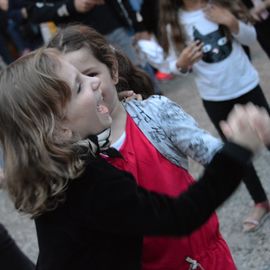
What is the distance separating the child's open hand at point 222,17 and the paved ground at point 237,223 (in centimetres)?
113

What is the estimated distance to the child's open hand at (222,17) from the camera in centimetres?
268

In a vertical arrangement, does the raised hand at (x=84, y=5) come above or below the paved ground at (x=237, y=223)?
above

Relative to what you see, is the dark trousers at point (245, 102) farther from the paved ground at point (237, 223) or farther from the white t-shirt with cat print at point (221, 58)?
the paved ground at point (237, 223)

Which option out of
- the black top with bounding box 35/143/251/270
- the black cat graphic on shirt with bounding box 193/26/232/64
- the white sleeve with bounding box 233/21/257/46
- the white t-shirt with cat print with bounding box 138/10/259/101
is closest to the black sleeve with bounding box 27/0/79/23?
the white t-shirt with cat print with bounding box 138/10/259/101

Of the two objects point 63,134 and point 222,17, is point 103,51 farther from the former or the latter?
point 222,17

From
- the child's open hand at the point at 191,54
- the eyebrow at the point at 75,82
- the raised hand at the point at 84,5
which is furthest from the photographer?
the raised hand at the point at 84,5

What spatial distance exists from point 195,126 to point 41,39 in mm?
4212

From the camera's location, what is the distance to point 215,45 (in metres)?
2.75

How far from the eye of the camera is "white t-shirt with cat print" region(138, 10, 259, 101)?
9.01 feet

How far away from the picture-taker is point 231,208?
10.8 feet

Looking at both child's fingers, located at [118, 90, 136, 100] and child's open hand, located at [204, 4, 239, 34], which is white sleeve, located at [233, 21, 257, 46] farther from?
child's fingers, located at [118, 90, 136, 100]

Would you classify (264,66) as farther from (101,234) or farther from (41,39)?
(101,234)

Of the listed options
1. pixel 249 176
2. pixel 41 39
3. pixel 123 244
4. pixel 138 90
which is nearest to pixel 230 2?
pixel 249 176

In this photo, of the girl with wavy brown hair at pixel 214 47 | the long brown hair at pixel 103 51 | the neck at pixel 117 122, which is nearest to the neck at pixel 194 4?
the girl with wavy brown hair at pixel 214 47
